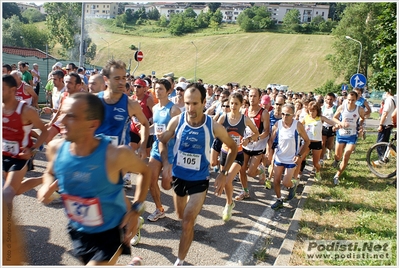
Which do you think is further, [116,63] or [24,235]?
[116,63]

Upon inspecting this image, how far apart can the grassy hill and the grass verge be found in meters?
55.9

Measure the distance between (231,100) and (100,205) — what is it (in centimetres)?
354

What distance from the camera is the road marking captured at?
427 centimetres

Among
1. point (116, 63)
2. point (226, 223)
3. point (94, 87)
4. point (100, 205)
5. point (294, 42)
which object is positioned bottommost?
point (226, 223)

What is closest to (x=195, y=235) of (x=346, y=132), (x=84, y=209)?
(x=84, y=209)

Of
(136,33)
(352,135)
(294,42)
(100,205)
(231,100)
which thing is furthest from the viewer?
(136,33)

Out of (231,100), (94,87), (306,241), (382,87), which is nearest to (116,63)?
(94,87)

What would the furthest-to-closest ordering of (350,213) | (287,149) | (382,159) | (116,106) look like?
(382,159)
(287,149)
(350,213)
(116,106)

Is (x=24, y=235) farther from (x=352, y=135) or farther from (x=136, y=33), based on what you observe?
(x=136, y=33)

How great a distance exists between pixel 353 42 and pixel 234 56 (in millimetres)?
31186

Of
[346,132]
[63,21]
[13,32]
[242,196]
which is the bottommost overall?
[242,196]

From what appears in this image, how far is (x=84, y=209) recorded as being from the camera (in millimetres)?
2674

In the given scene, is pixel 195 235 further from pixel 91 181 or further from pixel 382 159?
pixel 382 159

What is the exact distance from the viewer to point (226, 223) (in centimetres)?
545
